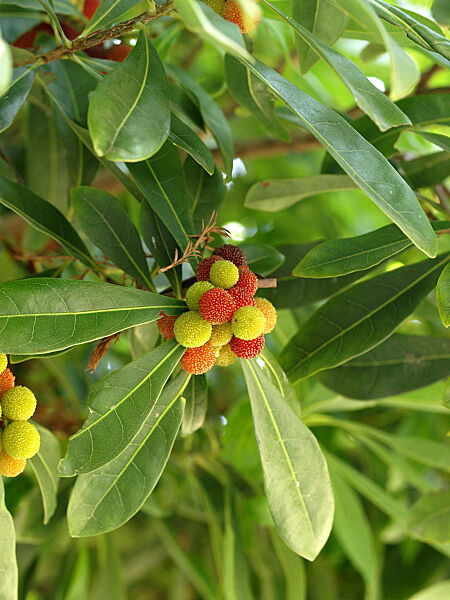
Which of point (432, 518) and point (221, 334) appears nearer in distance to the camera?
point (221, 334)

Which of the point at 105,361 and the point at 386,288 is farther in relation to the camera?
the point at 105,361

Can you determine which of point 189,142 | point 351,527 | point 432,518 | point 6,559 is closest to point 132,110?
point 189,142

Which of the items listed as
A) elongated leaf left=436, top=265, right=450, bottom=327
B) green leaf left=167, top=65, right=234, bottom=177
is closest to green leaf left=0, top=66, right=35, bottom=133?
green leaf left=167, top=65, right=234, bottom=177

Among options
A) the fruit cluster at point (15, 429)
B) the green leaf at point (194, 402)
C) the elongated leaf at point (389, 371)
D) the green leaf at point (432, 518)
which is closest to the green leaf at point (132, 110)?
the fruit cluster at point (15, 429)

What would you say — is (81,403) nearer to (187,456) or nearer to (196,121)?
(187,456)

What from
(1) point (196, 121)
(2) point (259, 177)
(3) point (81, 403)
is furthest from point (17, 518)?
(2) point (259, 177)

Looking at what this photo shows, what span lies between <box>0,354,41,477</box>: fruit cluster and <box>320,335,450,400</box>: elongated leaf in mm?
414

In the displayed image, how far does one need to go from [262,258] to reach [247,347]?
0.71 feet

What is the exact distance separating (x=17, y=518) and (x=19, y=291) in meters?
0.61

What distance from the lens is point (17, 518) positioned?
3.67ft

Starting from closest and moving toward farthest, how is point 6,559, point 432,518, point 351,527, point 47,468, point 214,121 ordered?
point 6,559
point 47,468
point 214,121
point 432,518
point 351,527

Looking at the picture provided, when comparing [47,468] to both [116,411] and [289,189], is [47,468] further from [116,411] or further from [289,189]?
[289,189]

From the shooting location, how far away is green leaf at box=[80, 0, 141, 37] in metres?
0.78

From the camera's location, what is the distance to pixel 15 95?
→ 75 centimetres
